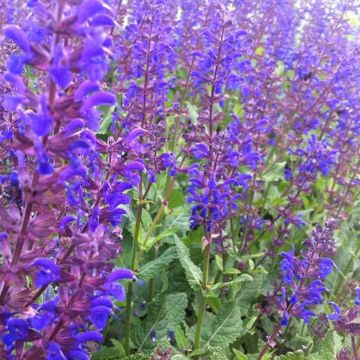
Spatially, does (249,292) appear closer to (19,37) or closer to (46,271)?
(46,271)

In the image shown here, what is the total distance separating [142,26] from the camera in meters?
4.45

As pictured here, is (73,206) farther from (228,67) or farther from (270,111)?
(270,111)

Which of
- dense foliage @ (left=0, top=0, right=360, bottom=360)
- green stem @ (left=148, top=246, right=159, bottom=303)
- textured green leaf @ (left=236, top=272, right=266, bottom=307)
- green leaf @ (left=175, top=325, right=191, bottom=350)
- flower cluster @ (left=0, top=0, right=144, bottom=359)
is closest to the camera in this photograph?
flower cluster @ (left=0, top=0, right=144, bottom=359)

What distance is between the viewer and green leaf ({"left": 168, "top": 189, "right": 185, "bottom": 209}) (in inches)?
212

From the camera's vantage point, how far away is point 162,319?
425 cm

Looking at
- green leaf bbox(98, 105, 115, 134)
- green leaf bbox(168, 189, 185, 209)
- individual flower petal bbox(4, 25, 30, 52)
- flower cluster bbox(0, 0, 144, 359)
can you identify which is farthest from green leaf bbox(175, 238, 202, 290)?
individual flower petal bbox(4, 25, 30, 52)

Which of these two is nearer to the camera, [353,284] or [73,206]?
[73,206]

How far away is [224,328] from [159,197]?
1.50m

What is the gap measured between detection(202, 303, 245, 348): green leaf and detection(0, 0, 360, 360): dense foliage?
0.5 inches

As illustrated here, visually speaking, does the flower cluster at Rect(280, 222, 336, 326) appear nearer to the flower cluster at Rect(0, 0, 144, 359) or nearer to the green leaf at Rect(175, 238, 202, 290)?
the green leaf at Rect(175, 238, 202, 290)

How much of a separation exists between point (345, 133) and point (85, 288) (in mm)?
4878

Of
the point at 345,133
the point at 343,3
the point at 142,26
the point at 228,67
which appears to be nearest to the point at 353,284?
the point at 345,133

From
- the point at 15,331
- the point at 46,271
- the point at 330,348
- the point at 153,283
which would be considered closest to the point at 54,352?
the point at 15,331

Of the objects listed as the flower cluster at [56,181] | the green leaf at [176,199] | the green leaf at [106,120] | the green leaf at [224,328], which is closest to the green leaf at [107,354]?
the green leaf at [224,328]
